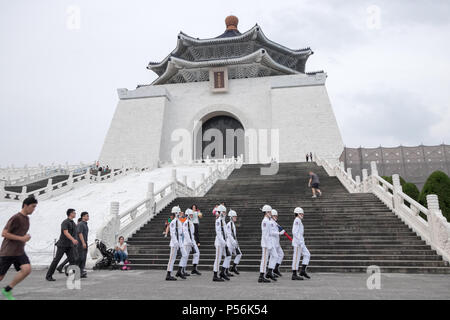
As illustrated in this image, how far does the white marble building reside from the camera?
91.3 feet

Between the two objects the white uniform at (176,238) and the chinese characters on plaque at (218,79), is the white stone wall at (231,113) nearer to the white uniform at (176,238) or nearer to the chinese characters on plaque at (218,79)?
the chinese characters on plaque at (218,79)

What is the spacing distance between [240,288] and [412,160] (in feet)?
62.9

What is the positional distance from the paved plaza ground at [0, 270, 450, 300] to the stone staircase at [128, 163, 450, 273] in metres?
0.74

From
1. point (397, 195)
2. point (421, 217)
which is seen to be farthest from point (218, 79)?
point (421, 217)

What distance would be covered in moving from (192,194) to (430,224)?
29.6ft

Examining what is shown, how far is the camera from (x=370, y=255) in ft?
24.0

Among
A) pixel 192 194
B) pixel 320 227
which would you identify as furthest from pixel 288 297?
pixel 192 194

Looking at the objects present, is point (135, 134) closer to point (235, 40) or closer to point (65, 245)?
point (235, 40)

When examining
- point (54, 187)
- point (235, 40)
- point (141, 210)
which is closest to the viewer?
point (141, 210)

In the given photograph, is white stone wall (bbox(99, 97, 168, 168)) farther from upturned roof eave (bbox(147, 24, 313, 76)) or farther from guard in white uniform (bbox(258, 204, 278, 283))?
guard in white uniform (bbox(258, 204, 278, 283))

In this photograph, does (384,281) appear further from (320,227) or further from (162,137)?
(162,137)

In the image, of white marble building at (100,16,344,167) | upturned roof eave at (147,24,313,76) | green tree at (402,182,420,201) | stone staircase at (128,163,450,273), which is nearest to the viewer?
stone staircase at (128,163,450,273)

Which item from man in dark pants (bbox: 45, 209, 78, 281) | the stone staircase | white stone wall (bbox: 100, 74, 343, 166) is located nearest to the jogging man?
man in dark pants (bbox: 45, 209, 78, 281)

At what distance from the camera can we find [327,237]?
8.34 metres
